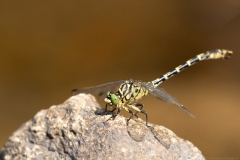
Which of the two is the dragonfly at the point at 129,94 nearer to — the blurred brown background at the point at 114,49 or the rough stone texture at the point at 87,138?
the rough stone texture at the point at 87,138

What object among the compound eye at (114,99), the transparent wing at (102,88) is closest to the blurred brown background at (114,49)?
the transparent wing at (102,88)

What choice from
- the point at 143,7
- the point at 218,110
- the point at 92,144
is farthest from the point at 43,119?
the point at 143,7

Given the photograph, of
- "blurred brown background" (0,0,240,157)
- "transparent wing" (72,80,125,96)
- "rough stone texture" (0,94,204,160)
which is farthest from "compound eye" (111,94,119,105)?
"blurred brown background" (0,0,240,157)

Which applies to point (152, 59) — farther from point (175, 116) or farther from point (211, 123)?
point (211, 123)

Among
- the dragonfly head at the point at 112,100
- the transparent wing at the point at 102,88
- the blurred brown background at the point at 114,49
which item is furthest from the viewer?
the blurred brown background at the point at 114,49

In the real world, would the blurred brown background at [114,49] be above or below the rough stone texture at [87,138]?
above

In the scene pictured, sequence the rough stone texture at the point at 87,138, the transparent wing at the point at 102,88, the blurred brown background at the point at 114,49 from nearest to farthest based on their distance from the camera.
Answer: the rough stone texture at the point at 87,138, the transparent wing at the point at 102,88, the blurred brown background at the point at 114,49

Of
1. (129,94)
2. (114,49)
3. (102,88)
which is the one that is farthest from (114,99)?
(114,49)
